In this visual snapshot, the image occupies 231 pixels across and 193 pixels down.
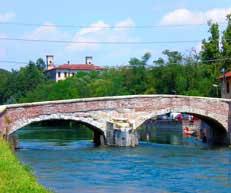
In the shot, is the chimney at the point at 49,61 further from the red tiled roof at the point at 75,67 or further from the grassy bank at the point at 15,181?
the grassy bank at the point at 15,181

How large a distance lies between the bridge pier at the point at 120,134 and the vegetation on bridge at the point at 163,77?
2539cm

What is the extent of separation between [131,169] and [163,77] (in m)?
49.0

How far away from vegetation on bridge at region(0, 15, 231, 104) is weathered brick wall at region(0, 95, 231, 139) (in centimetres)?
2235

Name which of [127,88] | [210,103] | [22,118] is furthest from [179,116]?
[22,118]

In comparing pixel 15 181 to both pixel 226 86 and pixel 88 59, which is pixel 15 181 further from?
pixel 88 59

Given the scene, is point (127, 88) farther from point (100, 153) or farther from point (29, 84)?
point (100, 153)

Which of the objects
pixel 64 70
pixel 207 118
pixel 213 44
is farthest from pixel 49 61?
pixel 207 118

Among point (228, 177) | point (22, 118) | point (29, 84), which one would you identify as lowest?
point (228, 177)

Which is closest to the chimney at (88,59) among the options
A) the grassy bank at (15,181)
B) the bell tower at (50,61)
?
the bell tower at (50,61)

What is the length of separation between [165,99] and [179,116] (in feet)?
122

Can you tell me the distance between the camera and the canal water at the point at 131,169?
2095 cm

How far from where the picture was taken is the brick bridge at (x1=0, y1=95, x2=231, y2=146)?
37.2m

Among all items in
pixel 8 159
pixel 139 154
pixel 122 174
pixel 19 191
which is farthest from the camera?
pixel 139 154

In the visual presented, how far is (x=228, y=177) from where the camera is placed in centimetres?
2345
